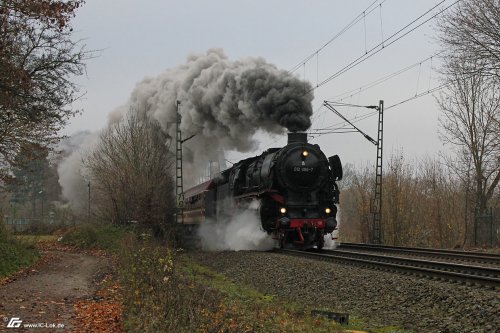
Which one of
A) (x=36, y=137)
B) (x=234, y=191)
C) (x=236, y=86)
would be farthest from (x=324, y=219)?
(x=36, y=137)

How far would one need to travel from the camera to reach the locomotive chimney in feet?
65.3

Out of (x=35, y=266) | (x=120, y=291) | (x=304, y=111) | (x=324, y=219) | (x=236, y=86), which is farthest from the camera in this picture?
(x=236, y=86)

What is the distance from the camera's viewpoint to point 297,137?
1992cm

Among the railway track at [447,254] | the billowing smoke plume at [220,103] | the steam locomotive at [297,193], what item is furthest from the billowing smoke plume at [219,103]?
the railway track at [447,254]

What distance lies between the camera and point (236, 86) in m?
24.6

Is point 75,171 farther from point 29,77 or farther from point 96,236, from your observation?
point 29,77

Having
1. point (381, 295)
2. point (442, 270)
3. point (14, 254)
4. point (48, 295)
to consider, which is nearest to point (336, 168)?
point (442, 270)

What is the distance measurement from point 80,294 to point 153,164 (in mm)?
18372

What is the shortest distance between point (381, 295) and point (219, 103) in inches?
671

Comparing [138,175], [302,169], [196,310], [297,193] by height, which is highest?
[138,175]

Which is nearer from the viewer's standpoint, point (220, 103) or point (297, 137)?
point (297, 137)

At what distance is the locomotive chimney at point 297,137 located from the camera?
19.9 m

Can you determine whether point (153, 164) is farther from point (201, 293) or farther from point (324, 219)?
point (201, 293)

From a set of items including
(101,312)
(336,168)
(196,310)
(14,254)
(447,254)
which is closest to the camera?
(196,310)
